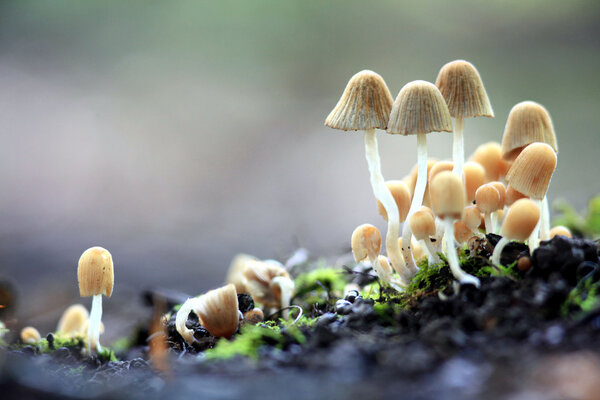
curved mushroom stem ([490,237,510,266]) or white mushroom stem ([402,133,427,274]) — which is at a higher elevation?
white mushroom stem ([402,133,427,274])

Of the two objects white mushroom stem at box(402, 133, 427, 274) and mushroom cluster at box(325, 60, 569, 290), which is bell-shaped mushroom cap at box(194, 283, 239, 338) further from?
white mushroom stem at box(402, 133, 427, 274)

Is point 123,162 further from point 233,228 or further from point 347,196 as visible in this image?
point 347,196

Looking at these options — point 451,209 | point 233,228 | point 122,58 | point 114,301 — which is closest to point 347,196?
point 233,228

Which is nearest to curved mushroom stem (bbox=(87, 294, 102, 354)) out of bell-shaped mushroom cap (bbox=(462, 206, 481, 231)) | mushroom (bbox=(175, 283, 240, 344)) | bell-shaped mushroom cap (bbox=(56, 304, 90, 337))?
mushroom (bbox=(175, 283, 240, 344))

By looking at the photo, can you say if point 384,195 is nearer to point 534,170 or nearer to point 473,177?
point 473,177

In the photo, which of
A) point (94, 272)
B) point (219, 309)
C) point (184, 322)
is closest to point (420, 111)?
point (219, 309)

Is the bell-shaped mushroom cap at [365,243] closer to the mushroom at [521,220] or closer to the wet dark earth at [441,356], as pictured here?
the wet dark earth at [441,356]
